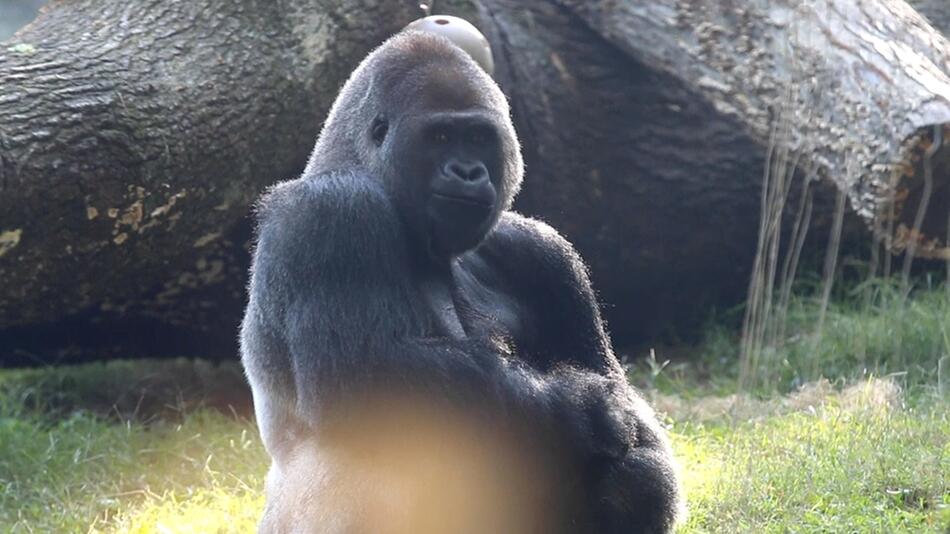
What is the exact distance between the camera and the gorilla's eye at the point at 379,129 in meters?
3.53

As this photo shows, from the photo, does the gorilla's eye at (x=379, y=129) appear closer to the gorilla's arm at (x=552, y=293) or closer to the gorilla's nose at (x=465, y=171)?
the gorilla's nose at (x=465, y=171)

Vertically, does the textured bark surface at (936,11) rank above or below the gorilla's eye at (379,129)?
below

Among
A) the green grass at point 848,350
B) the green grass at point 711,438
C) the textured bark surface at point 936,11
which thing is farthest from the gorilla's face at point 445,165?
the textured bark surface at point 936,11

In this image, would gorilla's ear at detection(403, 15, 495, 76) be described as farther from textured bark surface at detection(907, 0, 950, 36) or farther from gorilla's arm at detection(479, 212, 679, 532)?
textured bark surface at detection(907, 0, 950, 36)

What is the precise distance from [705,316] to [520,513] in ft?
12.3

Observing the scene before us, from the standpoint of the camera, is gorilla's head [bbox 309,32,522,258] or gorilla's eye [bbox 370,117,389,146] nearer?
gorilla's head [bbox 309,32,522,258]

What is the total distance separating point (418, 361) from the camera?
3152 millimetres

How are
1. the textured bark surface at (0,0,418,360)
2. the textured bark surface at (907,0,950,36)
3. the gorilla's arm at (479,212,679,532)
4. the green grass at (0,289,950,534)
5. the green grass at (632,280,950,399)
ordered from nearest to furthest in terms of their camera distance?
the gorilla's arm at (479,212,679,532)
the green grass at (0,289,950,534)
the textured bark surface at (0,0,418,360)
the green grass at (632,280,950,399)
the textured bark surface at (907,0,950,36)

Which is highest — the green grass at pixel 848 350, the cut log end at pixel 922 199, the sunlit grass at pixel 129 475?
the cut log end at pixel 922 199

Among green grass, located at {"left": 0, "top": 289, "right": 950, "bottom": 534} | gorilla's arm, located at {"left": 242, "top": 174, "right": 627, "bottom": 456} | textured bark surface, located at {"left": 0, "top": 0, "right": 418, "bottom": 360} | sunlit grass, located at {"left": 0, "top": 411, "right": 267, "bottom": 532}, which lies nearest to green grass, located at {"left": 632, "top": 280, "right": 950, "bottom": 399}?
green grass, located at {"left": 0, "top": 289, "right": 950, "bottom": 534}

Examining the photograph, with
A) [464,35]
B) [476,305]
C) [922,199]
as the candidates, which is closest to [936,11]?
[922,199]

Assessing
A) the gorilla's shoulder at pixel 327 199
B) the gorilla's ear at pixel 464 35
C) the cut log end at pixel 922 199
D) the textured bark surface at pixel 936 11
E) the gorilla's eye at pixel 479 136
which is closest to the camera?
the gorilla's shoulder at pixel 327 199

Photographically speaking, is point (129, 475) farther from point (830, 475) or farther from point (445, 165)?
point (830, 475)

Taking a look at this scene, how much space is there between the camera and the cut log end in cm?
498
